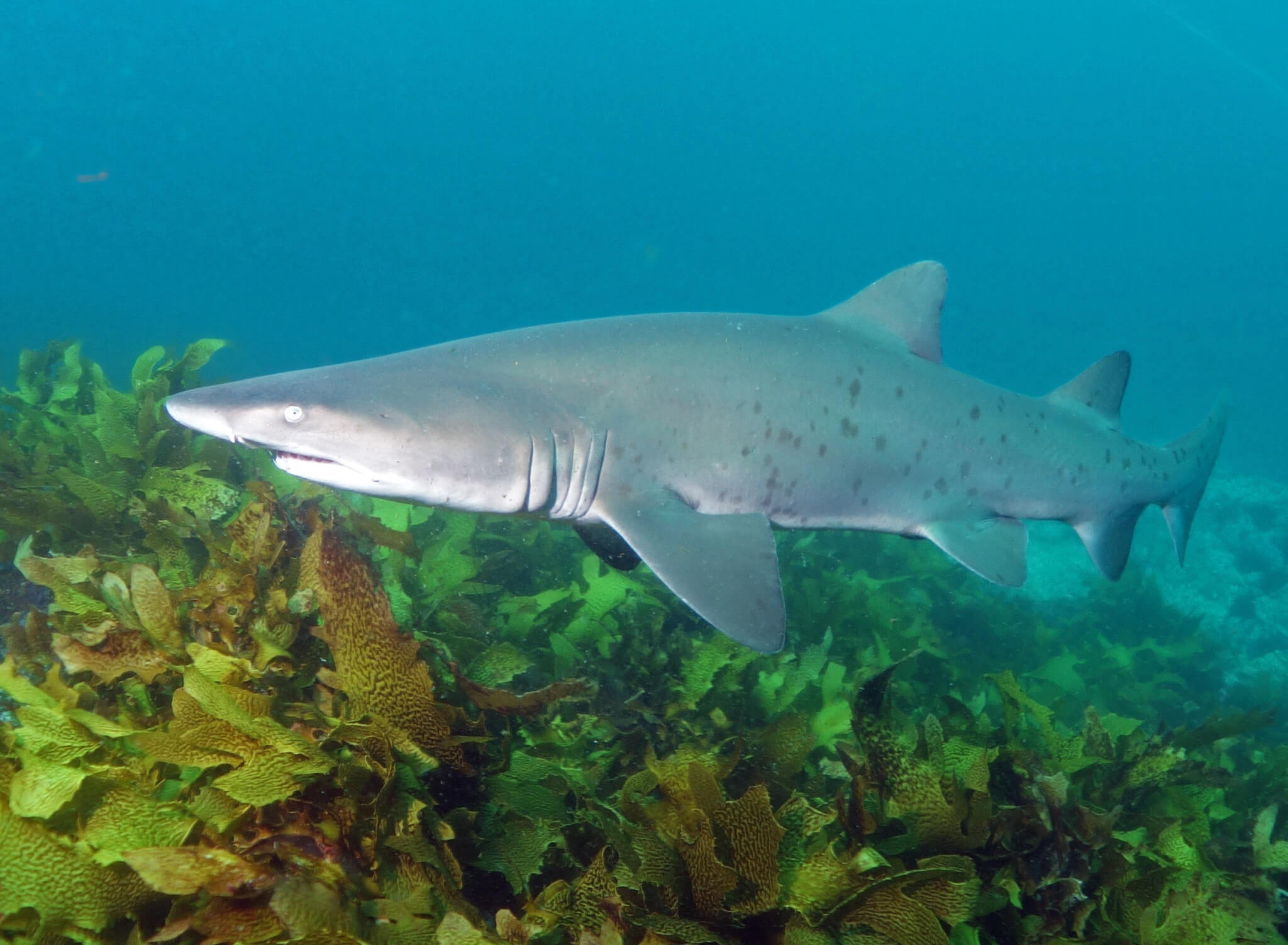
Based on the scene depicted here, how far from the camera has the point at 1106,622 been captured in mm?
11445

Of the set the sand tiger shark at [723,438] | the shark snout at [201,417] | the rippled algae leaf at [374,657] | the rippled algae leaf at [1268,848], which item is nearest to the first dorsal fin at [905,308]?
the sand tiger shark at [723,438]

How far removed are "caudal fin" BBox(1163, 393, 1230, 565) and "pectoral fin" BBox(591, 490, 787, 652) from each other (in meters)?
4.07

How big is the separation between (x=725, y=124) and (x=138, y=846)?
668 feet

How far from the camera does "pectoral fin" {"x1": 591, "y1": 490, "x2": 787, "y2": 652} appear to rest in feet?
10.1

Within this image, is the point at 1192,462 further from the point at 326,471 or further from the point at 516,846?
the point at 326,471

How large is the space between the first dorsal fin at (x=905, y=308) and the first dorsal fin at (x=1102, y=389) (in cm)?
128

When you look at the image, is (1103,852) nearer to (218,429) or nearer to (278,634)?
(278,634)

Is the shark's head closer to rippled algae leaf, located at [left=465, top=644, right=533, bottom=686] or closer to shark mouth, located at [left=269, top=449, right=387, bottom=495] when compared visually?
shark mouth, located at [left=269, top=449, right=387, bottom=495]

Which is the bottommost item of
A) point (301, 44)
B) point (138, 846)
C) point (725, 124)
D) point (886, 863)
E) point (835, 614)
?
point (835, 614)

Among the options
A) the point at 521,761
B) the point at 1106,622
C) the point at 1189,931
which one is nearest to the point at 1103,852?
the point at 1189,931

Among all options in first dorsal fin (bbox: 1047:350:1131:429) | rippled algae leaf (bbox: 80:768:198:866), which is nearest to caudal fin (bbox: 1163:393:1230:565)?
first dorsal fin (bbox: 1047:350:1131:429)

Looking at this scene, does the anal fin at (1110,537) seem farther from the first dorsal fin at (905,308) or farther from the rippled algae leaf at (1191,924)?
the rippled algae leaf at (1191,924)

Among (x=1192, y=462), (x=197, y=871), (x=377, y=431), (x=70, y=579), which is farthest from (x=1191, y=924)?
(x=70, y=579)

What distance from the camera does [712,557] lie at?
335 cm
